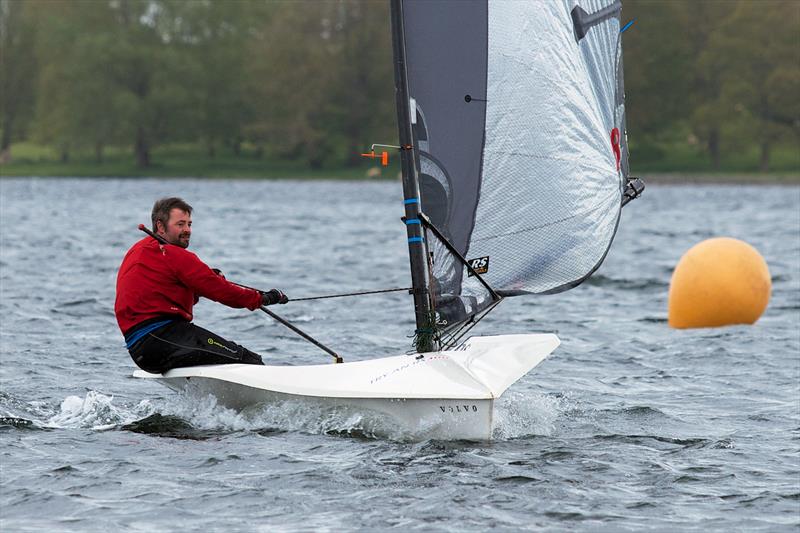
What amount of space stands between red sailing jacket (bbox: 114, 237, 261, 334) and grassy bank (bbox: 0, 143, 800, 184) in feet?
189

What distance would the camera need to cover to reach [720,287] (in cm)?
1385

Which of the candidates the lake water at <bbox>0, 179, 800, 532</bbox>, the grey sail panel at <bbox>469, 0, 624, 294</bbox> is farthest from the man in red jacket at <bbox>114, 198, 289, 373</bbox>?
the grey sail panel at <bbox>469, 0, 624, 294</bbox>

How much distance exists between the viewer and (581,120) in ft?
30.6

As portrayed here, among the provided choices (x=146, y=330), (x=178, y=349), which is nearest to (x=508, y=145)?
(x=178, y=349)

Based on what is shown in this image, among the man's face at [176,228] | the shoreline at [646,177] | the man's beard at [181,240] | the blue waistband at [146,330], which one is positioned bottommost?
the shoreline at [646,177]

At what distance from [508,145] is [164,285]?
99.9 inches

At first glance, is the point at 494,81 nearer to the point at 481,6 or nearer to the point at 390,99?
the point at 481,6

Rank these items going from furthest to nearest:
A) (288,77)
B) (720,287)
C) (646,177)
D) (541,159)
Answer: (288,77) → (646,177) → (720,287) → (541,159)

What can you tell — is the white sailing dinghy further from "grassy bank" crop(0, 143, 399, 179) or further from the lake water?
"grassy bank" crop(0, 143, 399, 179)

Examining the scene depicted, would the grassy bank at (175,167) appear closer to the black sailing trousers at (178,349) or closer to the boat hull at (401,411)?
the black sailing trousers at (178,349)

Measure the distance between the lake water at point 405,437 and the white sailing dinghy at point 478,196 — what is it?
0.30 meters

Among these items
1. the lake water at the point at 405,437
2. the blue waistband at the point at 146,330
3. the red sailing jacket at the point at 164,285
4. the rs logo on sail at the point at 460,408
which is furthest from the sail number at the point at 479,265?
the blue waistband at the point at 146,330

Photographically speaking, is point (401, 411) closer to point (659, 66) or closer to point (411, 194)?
point (411, 194)

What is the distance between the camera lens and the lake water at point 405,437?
7.08 m
